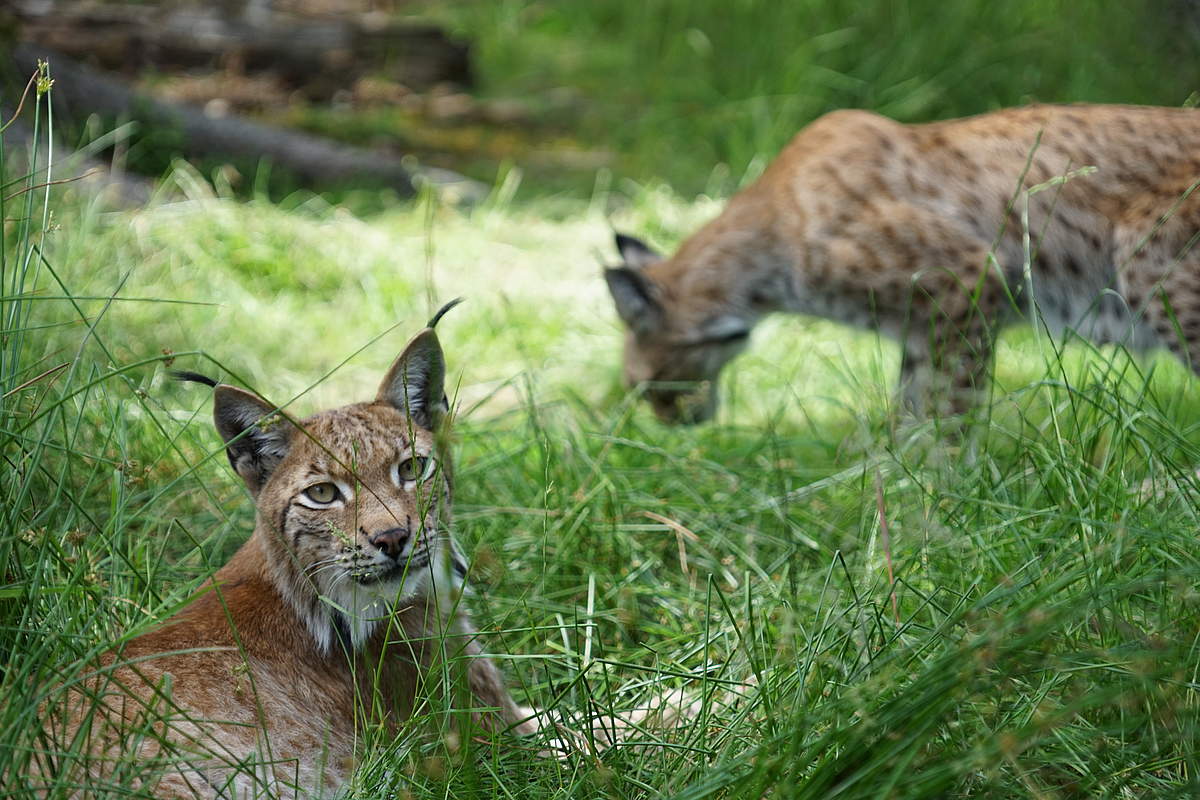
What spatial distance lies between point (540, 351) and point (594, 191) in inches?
108

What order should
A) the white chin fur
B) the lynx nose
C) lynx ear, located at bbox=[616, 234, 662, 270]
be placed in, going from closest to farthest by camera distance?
1. the lynx nose
2. the white chin fur
3. lynx ear, located at bbox=[616, 234, 662, 270]

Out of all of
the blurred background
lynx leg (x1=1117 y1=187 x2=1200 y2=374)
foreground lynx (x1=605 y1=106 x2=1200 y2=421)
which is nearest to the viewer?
lynx leg (x1=1117 y1=187 x2=1200 y2=374)

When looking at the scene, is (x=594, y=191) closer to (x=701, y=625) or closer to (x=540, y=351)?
(x=540, y=351)

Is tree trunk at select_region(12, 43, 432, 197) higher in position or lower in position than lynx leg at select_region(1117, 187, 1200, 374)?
lower

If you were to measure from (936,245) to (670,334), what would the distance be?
1246mm

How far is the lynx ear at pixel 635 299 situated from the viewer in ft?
17.2

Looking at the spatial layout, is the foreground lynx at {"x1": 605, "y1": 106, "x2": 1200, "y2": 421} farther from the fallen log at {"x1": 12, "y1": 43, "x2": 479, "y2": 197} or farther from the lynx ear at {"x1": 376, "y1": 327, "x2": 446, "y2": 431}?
the fallen log at {"x1": 12, "y1": 43, "x2": 479, "y2": 197}

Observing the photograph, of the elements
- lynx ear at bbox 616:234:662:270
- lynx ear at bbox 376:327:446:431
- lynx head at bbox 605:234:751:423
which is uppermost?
lynx ear at bbox 376:327:446:431

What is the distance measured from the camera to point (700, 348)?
543cm

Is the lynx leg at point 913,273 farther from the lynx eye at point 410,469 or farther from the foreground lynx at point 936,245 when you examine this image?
the lynx eye at point 410,469

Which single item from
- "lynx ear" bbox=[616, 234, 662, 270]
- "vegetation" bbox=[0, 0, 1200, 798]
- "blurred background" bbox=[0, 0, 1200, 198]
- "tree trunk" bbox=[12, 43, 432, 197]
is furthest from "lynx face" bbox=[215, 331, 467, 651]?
"tree trunk" bbox=[12, 43, 432, 197]

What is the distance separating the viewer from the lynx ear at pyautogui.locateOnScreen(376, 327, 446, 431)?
8.70 feet

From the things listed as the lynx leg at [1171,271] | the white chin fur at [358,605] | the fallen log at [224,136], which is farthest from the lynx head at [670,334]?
the white chin fur at [358,605]

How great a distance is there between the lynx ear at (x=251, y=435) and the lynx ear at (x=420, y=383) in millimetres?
241
